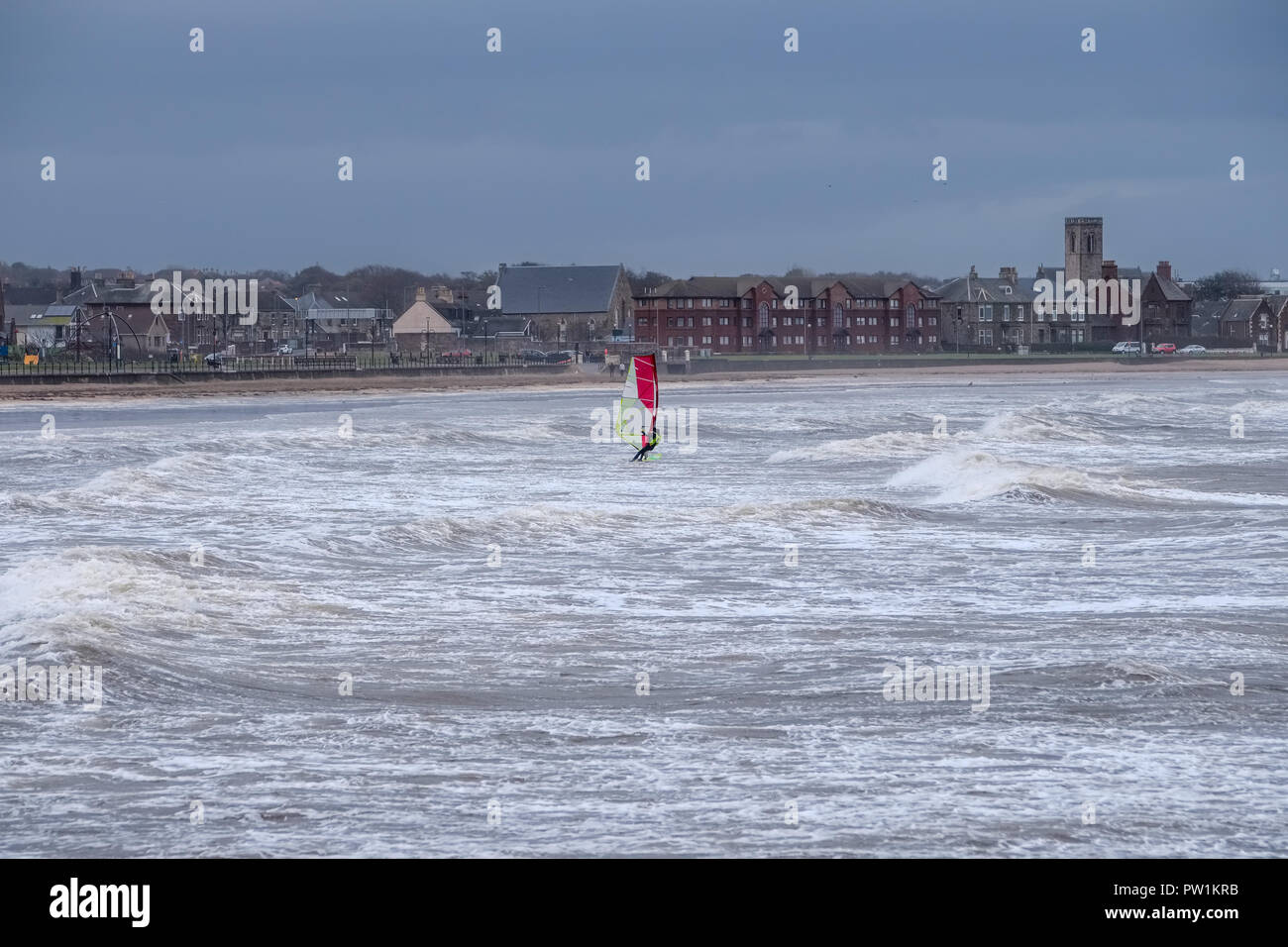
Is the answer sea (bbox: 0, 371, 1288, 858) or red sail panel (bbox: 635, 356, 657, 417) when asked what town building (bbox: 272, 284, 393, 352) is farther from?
sea (bbox: 0, 371, 1288, 858)

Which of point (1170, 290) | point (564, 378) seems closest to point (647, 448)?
point (564, 378)

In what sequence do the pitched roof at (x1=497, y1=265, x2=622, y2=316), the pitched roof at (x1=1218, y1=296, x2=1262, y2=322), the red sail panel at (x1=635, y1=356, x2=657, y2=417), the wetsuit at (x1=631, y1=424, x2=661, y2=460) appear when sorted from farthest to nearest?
the pitched roof at (x1=1218, y1=296, x2=1262, y2=322), the pitched roof at (x1=497, y1=265, x2=622, y2=316), the wetsuit at (x1=631, y1=424, x2=661, y2=460), the red sail panel at (x1=635, y1=356, x2=657, y2=417)

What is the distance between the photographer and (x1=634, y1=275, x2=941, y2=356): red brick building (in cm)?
12700

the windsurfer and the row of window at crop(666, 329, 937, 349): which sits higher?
the row of window at crop(666, 329, 937, 349)

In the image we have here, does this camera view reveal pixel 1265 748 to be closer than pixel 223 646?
Yes

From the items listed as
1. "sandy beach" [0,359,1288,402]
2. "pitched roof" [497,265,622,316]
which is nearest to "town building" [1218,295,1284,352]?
"sandy beach" [0,359,1288,402]

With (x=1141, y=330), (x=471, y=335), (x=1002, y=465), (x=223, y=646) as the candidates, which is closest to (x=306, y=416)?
(x=1002, y=465)

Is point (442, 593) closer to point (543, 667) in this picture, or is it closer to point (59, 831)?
point (543, 667)

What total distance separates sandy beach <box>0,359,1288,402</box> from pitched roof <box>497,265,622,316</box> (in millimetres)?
30184

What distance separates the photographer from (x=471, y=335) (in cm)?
13688

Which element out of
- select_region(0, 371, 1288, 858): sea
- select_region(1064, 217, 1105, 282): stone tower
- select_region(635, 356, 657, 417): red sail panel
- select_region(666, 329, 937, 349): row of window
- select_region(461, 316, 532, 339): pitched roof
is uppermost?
select_region(1064, 217, 1105, 282): stone tower

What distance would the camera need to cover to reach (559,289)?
135 meters

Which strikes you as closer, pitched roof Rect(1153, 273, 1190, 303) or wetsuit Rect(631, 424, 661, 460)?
wetsuit Rect(631, 424, 661, 460)
